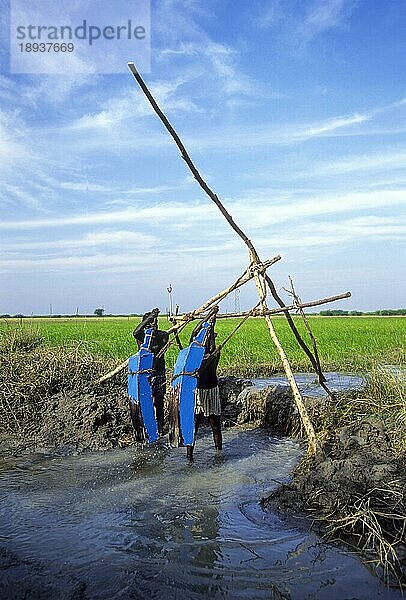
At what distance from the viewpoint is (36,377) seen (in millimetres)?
10930

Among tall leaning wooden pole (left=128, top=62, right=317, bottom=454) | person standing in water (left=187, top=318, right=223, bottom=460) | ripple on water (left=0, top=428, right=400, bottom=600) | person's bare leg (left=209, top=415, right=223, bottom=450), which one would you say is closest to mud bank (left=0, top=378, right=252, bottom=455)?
ripple on water (left=0, top=428, right=400, bottom=600)

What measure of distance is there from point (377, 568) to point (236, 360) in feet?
37.1

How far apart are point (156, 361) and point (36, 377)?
3.10 meters

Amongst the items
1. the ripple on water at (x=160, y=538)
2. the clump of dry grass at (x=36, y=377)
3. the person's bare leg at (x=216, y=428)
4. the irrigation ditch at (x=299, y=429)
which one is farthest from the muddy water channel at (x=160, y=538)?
the clump of dry grass at (x=36, y=377)

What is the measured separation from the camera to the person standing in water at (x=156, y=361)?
29.0 ft

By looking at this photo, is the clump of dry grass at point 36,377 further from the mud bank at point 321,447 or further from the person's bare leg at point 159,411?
the person's bare leg at point 159,411

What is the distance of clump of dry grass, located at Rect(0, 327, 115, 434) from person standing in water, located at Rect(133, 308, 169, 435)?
230 centimetres

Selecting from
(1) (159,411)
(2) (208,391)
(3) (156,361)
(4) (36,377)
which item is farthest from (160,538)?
(4) (36,377)

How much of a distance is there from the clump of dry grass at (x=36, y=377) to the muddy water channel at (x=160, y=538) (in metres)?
2.16

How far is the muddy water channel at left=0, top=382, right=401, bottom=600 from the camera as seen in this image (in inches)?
179

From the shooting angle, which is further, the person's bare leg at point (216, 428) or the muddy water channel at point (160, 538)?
A: the person's bare leg at point (216, 428)

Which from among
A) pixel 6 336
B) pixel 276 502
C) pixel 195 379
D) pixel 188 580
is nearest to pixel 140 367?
pixel 195 379

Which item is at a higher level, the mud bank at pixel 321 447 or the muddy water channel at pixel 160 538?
the mud bank at pixel 321 447

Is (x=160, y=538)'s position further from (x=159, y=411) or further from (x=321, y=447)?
(x=159, y=411)
